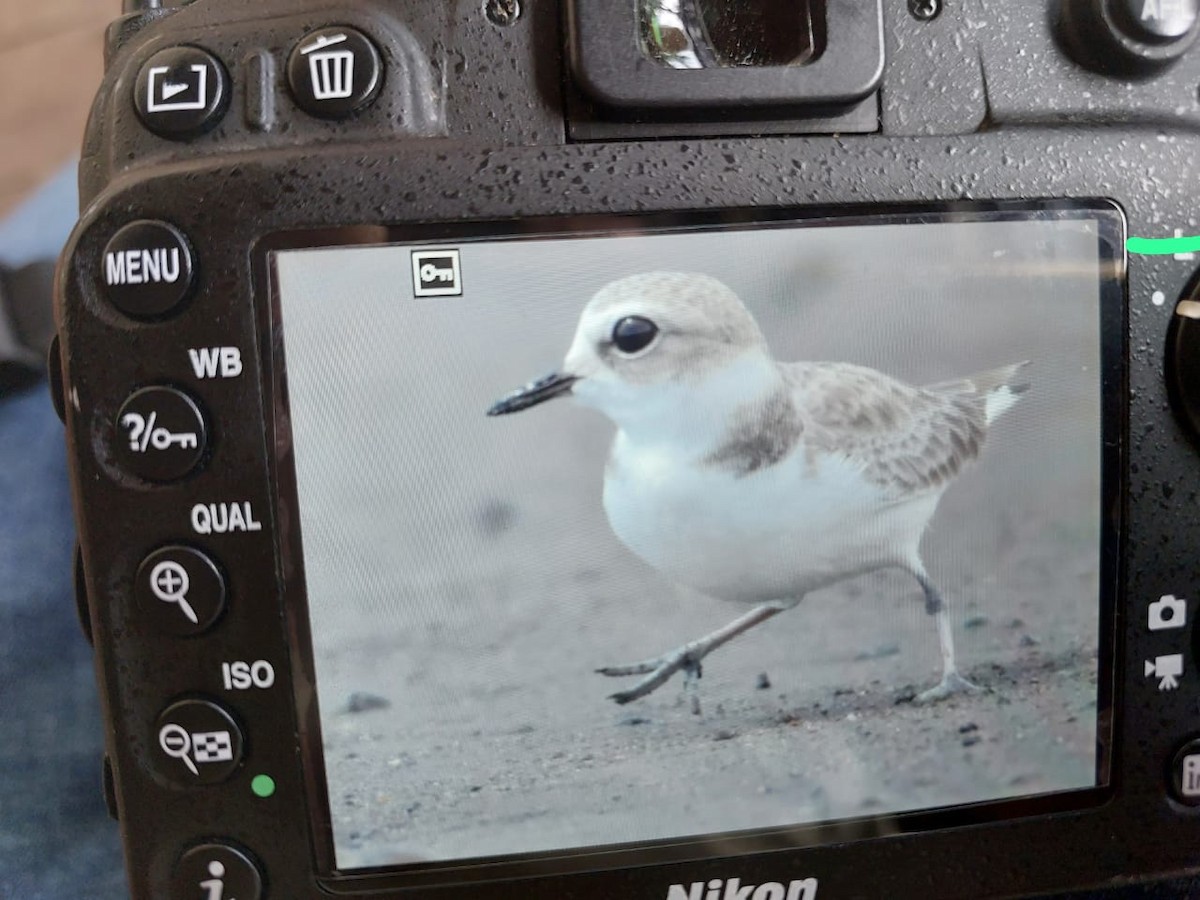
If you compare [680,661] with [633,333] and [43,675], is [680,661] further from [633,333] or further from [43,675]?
[43,675]

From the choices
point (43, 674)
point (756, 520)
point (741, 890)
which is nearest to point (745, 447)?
point (756, 520)

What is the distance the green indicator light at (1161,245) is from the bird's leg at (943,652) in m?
0.13

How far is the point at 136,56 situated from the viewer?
319mm

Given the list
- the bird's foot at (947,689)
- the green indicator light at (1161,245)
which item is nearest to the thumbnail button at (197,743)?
the bird's foot at (947,689)

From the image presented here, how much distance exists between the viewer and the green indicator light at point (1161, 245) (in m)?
0.34

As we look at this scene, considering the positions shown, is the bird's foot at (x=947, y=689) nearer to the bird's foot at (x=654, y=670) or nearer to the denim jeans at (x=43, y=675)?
the bird's foot at (x=654, y=670)

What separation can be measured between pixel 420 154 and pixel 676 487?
0.13 m

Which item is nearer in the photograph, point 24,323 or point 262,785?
point 262,785

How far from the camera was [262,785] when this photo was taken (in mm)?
327

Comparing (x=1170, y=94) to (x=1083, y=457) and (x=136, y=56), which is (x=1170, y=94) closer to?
(x=1083, y=457)

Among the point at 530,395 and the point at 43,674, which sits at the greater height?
the point at 530,395

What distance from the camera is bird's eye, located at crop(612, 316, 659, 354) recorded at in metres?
0.32

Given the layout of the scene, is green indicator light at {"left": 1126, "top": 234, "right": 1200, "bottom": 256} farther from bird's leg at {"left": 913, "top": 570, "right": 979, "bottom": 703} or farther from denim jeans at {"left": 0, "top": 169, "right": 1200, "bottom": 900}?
denim jeans at {"left": 0, "top": 169, "right": 1200, "bottom": 900}

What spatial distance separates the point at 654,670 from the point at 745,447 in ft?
0.25
